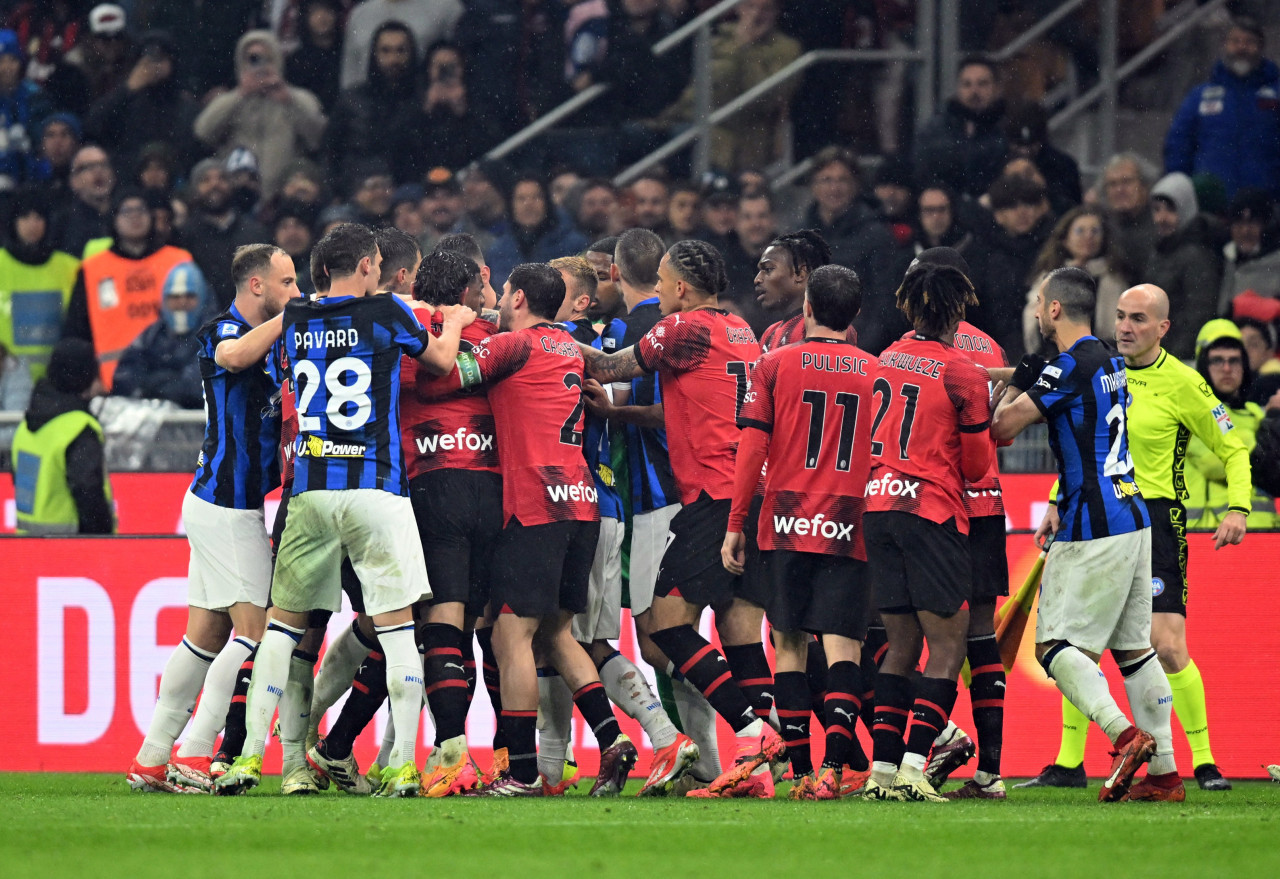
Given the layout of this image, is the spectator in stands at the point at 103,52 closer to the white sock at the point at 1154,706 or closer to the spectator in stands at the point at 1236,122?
the spectator in stands at the point at 1236,122

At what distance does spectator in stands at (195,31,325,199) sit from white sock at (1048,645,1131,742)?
882 cm

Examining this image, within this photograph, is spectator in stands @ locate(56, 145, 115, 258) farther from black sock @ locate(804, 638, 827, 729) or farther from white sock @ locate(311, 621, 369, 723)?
black sock @ locate(804, 638, 827, 729)

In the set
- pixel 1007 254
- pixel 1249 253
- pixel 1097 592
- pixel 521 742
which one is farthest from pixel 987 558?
pixel 1249 253

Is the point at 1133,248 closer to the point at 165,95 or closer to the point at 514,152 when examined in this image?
the point at 514,152

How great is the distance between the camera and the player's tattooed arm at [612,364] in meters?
7.55

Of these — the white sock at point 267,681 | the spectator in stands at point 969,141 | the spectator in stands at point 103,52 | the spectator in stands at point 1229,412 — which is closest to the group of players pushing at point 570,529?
the white sock at point 267,681

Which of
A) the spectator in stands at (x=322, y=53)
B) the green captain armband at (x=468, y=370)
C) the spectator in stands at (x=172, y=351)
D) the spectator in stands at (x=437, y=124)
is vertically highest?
the spectator in stands at (x=322, y=53)

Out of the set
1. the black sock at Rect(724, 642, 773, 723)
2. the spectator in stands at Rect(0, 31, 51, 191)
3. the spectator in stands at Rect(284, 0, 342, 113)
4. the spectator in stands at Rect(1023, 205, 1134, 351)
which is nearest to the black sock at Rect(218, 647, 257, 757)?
the black sock at Rect(724, 642, 773, 723)

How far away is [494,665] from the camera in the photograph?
803cm

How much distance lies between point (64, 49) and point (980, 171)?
306 inches

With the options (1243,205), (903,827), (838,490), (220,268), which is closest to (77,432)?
(220,268)

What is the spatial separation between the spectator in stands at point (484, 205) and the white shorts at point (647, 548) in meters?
5.56

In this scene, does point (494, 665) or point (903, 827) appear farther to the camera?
point (494, 665)

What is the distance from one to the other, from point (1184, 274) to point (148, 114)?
8.08m
